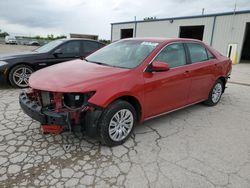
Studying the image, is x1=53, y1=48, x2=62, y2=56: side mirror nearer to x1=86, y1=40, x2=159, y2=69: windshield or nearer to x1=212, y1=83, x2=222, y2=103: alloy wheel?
x1=86, y1=40, x2=159, y2=69: windshield

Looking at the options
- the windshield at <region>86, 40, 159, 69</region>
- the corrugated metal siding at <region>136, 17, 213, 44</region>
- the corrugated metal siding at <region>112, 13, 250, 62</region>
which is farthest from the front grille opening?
the corrugated metal siding at <region>136, 17, 213, 44</region>

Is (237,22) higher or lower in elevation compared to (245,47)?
higher

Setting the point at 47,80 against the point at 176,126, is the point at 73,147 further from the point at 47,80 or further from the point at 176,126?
the point at 176,126

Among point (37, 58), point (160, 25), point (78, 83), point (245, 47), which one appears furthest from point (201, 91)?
point (245, 47)

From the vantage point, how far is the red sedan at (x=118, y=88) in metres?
2.64

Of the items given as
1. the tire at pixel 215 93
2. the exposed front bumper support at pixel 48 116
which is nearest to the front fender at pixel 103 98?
the exposed front bumper support at pixel 48 116

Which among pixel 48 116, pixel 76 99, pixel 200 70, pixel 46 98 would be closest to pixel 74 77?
pixel 76 99

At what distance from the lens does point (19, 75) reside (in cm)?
559

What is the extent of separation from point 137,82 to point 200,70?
1.80 metres

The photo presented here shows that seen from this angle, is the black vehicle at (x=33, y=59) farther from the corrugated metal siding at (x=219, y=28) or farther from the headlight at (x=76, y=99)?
the corrugated metal siding at (x=219, y=28)

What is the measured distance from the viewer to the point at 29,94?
3145mm

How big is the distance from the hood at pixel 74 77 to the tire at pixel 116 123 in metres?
0.39

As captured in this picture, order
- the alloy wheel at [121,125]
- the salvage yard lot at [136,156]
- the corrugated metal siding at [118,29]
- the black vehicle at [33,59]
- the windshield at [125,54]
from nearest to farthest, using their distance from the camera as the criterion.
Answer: the salvage yard lot at [136,156] < the alloy wheel at [121,125] < the windshield at [125,54] < the black vehicle at [33,59] < the corrugated metal siding at [118,29]

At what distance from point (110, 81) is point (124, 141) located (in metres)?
0.98
